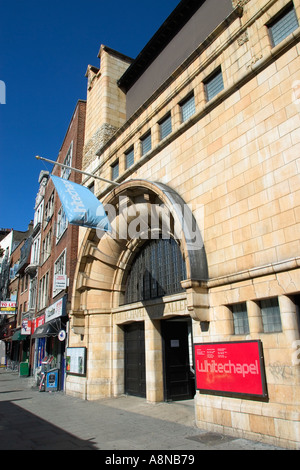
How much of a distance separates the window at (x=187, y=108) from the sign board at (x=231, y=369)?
23.9 ft

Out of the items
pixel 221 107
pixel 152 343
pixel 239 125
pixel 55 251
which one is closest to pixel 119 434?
pixel 152 343

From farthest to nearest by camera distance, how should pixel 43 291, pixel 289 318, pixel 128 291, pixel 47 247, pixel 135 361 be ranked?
pixel 47 247, pixel 43 291, pixel 128 291, pixel 135 361, pixel 289 318

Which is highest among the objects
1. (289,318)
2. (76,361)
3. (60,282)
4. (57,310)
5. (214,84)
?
(214,84)

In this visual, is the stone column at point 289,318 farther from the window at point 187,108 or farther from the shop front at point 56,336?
the shop front at point 56,336

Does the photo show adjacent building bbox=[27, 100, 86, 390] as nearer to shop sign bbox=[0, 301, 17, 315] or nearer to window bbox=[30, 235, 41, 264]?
window bbox=[30, 235, 41, 264]

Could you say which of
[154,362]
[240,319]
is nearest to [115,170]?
[154,362]

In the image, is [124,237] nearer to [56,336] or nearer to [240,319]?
[240,319]

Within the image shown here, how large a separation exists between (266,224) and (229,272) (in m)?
1.54

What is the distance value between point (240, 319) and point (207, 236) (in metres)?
2.39

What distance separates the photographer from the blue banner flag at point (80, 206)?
10.5 meters

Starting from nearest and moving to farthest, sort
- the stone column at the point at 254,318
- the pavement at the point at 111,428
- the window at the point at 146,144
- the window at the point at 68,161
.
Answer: the pavement at the point at 111,428 < the stone column at the point at 254,318 < the window at the point at 146,144 < the window at the point at 68,161

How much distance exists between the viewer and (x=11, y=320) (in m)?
42.4

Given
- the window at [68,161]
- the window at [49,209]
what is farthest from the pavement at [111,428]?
the window at [49,209]

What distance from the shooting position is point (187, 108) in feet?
37.6
